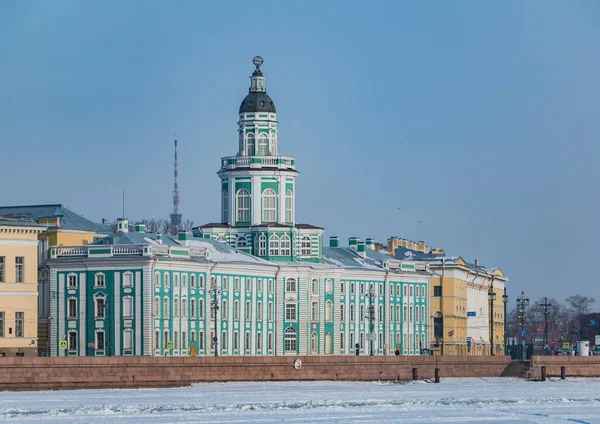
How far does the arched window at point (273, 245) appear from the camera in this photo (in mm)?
138875

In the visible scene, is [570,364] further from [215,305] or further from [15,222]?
[15,222]

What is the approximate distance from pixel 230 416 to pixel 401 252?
8315 cm

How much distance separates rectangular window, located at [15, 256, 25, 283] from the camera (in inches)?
4350

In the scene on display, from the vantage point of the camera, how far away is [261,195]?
13938cm

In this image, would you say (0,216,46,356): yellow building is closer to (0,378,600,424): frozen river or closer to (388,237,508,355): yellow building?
(0,378,600,424): frozen river

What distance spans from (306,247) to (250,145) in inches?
301

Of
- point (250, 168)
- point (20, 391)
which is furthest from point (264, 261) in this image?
point (20, 391)

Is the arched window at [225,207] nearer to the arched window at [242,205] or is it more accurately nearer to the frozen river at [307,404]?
the arched window at [242,205]

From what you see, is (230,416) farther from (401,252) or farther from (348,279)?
(401,252)

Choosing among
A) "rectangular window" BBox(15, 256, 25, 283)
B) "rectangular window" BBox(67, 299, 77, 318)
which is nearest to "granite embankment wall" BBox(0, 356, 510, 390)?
"rectangular window" BBox(15, 256, 25, 283)

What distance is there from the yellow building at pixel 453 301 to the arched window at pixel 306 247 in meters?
20.1

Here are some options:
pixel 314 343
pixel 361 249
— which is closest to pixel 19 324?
pixel 314 343

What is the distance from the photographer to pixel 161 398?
94312 millimetres

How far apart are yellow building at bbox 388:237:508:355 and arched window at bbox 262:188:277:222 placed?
22.6 meters
